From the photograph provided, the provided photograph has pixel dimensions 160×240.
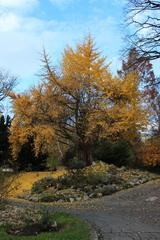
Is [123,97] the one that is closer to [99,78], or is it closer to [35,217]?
[99,78]

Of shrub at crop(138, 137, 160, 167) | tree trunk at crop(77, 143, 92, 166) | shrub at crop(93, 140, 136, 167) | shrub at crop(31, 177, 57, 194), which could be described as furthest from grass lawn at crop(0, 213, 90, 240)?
shrub at crop(93, 140, 136, 167)

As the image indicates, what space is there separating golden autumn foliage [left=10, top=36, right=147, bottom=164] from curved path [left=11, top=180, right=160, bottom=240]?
8219mm

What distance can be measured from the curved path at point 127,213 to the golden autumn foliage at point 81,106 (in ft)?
27.0

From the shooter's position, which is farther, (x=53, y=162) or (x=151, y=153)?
(x=53, y=162)

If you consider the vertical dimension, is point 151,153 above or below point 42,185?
above

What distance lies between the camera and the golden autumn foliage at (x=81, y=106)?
3158 centimetres

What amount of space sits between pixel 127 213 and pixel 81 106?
Result: 16.6 meters

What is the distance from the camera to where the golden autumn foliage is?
3158cm

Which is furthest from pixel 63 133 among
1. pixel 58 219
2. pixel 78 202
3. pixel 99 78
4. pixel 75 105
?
pixel 58 219

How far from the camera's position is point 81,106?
3173 centimetres

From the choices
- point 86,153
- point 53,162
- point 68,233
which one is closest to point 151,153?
point 86,153

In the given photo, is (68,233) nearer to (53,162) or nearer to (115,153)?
(115,153)

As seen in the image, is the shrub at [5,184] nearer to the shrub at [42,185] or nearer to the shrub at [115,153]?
the shrub at [42,185]

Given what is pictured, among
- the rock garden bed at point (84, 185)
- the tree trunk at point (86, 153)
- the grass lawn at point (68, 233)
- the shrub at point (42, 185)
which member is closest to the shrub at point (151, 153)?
the rock garden bed at point (84, 185)
